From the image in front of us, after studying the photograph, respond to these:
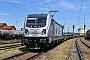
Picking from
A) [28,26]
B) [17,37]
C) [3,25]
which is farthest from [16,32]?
[3,25]

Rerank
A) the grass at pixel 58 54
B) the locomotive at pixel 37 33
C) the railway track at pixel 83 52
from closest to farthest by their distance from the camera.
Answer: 1. the grass at pixel 58 54
2. the railway track at pixel 83 52
3. the locomotive at pixel 37 33

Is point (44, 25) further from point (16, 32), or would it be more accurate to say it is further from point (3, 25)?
point (3, 25)

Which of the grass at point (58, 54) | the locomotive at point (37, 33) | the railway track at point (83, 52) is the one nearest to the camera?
the grass at point (58, 54)

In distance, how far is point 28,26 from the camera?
17531 millimetres

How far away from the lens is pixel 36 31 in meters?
17.0

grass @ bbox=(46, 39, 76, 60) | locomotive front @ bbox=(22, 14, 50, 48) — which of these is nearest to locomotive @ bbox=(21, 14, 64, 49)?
locomotive front @ bbox=(22, 14, 50, 48)

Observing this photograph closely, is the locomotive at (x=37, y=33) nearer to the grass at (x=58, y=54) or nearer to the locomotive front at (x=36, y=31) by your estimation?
the locomotive front at (x=36, y=31)

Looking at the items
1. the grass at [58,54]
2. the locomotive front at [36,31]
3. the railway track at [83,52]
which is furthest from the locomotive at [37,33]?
the railway track at [83,52]

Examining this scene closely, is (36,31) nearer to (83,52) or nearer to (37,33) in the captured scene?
(37,33)

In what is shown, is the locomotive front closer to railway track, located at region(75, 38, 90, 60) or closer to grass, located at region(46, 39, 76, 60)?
grass, located at region(46, 39, 76, 60)

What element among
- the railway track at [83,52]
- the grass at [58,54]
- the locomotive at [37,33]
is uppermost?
the locomotive at [37,33]

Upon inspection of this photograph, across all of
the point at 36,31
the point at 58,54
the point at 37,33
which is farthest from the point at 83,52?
the point at 36,31

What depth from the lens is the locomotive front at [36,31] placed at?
55.6ft

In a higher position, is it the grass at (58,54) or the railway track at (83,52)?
the grass at (58,54)
